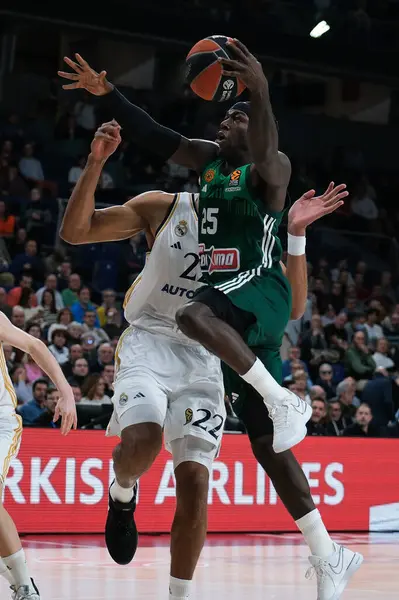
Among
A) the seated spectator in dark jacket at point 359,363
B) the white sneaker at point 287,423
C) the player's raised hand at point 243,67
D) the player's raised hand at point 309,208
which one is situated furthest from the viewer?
the seated spectator in dark jacket at point 359,363

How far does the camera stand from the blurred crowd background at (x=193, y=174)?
47.7 ft

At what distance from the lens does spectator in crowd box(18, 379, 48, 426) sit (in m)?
12.5

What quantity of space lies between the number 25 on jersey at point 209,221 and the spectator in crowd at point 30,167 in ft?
44.5

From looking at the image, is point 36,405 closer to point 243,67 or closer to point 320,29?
point 243,67

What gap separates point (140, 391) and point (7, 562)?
1.26 meters

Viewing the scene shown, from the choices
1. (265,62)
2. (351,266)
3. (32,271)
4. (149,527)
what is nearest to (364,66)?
(265,62)

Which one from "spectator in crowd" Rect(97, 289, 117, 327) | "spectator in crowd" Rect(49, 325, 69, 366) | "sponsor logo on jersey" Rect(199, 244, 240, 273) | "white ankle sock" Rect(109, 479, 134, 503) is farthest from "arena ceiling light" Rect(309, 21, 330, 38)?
"white ankle sock" Rect(109, 479, 134, 503)

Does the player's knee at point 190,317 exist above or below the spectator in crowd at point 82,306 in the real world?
below

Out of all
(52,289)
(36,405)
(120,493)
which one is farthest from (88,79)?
(52,289)

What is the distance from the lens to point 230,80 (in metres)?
5.96

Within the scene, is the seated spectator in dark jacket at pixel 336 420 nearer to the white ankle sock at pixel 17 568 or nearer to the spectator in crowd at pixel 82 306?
the spectator in crowd at pixel 82 306

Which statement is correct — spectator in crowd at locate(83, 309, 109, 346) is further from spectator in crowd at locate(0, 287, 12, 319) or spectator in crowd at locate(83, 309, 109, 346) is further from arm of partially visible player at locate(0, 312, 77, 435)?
arm of partially visible player at locate(0, 312, 77, 435)

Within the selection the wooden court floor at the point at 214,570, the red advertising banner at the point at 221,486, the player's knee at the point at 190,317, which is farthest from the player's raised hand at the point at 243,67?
the red advertising banner at the point at 221,486

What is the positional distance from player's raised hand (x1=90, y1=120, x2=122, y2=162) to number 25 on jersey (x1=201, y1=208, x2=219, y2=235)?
0.60 meters
